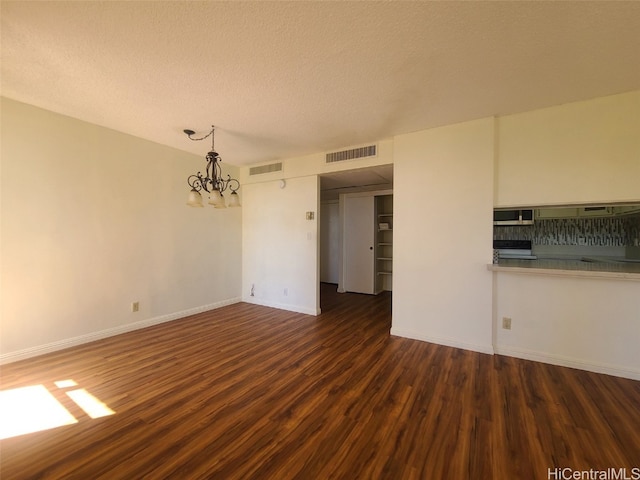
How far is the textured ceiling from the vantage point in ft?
4.93

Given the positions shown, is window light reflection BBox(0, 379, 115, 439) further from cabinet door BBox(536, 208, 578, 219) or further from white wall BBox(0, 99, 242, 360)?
cabinet door BBox(536, 208, 578, 219)

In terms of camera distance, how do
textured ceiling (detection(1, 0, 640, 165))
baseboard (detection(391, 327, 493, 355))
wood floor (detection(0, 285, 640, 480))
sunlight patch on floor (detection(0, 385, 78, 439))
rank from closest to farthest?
1. wood floor (detection(0, 285, 640, 480))
2. textured ceiling (detection(1, 0, 640, 165))
3. sunlight patch on floor (detection(0, 385, 78, 439))
4. baseboard (detection(391, 327, 493, 355))

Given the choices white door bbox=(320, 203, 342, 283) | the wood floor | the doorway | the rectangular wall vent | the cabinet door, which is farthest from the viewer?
white door bbox=(320, 203, 342, 283)

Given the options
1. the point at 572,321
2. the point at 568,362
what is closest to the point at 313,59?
the point at 572,321

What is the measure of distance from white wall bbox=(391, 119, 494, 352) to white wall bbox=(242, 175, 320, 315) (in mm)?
1443

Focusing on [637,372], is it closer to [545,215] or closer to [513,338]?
[513,338]

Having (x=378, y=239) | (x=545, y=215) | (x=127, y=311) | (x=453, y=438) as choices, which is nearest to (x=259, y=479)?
(x=453, y=438)

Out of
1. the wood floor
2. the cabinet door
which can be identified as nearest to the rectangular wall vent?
the wood floor

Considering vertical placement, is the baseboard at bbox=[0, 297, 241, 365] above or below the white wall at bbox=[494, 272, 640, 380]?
below

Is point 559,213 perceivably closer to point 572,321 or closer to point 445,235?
point 572,321

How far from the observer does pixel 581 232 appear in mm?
3607

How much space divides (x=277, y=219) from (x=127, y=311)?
99.0 inches

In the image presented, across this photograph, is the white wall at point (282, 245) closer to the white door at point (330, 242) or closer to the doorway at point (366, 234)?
the doorway at point (366, 234)

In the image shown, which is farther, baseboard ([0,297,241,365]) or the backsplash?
the backsplash
